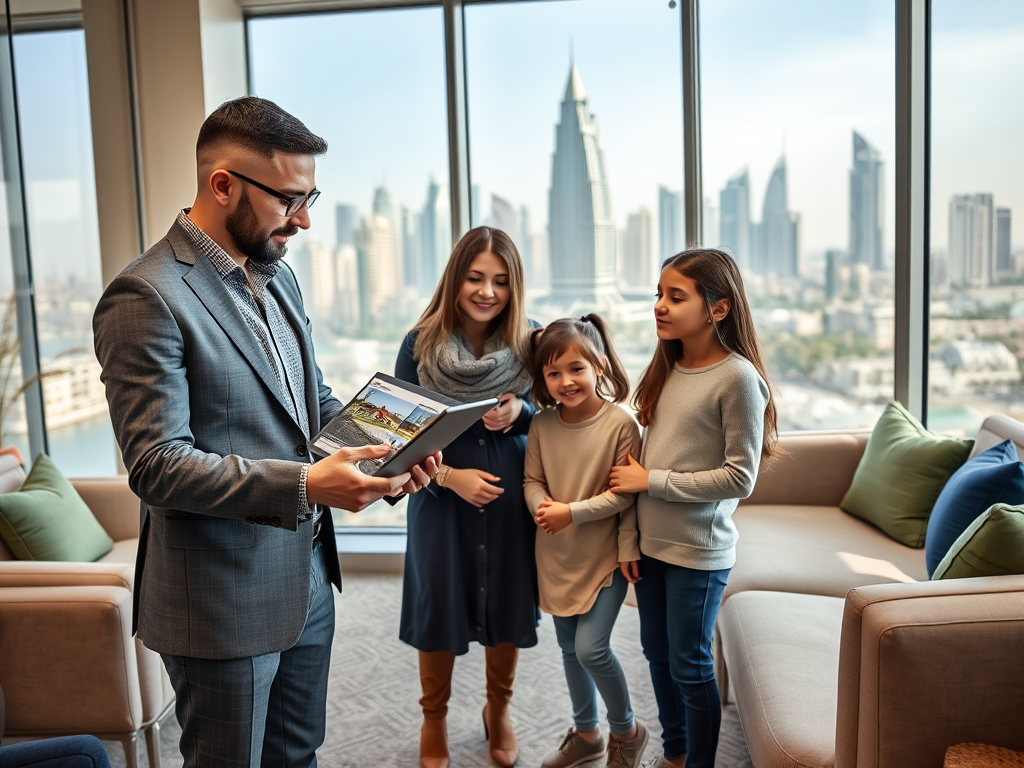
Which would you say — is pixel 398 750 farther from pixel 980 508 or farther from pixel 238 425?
pixel 980 508

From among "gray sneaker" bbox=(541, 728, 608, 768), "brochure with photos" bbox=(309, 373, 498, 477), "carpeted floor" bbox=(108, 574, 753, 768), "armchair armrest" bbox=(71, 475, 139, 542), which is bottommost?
"carpeted floor" bbox=(108, 574, 753, 768)

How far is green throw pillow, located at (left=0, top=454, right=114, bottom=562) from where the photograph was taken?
250cm

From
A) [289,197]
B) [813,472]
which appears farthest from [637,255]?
[289,197]

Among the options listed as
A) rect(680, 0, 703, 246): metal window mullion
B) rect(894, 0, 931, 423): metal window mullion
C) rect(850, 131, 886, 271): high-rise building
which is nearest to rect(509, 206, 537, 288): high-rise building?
rect(680, 0, 703, 246): metal window mullion

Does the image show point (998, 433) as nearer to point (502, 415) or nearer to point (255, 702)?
point (502, 415)

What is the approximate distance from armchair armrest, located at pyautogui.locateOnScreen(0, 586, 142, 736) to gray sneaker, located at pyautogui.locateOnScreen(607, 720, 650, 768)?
4.11 ft

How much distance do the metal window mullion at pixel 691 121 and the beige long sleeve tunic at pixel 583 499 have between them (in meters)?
1.71

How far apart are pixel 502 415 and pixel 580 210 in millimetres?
1862

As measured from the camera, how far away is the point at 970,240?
3.37 metres

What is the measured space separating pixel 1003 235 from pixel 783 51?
3.87 feet

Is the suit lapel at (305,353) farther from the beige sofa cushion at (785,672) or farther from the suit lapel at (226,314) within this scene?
the beige sofa cushion at (785,672)

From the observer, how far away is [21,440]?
3834mm

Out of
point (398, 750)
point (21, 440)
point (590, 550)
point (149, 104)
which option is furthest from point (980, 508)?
point (21, 440)

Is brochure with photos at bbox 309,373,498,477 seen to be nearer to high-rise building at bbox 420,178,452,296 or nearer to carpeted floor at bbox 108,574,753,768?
carpeted floor at bbox 108,574,753,768
